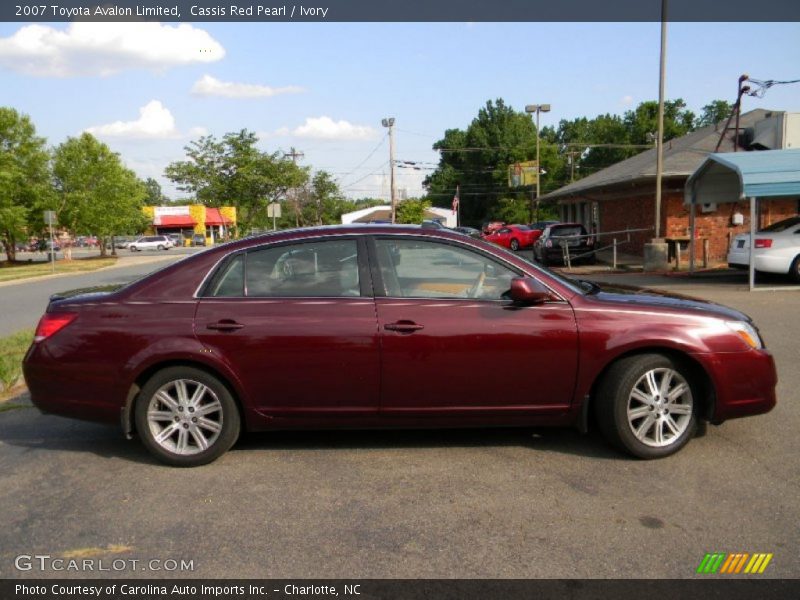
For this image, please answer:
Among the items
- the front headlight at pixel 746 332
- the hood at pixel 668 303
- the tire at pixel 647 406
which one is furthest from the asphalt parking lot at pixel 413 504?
the hood at pixel 668 303

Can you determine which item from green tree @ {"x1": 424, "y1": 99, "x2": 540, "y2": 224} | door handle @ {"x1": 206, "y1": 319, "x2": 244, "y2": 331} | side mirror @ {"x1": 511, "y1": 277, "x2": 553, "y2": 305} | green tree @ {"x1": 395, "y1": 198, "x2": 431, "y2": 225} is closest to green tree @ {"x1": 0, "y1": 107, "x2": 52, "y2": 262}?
green tree @ {"x1": 395, "y1": 198, "x2": 431, "y2": 225}

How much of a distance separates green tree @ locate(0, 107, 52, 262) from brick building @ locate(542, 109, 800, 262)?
29.9 meters

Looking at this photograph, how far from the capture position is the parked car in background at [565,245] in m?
22.9

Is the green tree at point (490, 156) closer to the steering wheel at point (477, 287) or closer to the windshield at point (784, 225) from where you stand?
the windshield at point (784, 225)

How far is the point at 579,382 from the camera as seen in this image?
4336mm

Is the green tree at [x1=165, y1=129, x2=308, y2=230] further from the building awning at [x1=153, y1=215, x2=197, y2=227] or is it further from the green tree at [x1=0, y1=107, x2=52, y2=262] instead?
the building awning at [x1=153, y1=215, x2=197, y2=227]

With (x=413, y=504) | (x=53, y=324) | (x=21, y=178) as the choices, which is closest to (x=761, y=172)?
(x=413, y=504)

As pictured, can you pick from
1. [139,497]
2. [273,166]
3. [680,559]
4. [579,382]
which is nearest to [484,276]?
[579,382]

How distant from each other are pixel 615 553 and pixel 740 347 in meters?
1.91

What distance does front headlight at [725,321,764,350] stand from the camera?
174 inches

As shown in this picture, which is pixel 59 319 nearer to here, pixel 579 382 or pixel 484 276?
pixel 484 276
